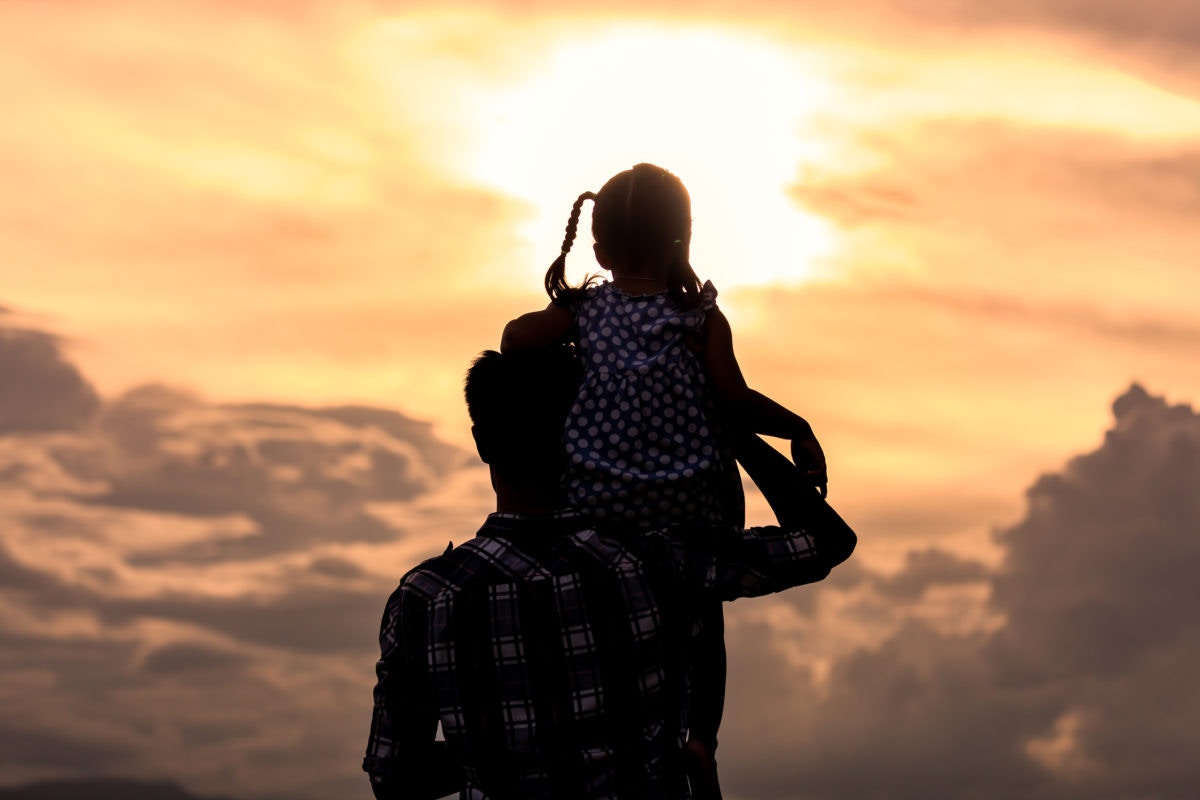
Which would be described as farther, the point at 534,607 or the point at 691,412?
the point at 691,412

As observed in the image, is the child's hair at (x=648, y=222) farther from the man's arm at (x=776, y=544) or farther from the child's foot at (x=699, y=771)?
the child's foot at (x=699, y=771)

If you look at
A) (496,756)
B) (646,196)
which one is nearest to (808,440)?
(646,196)

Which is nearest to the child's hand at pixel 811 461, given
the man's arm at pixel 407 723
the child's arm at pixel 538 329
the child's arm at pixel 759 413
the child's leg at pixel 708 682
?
the child's arm at pixel 759 413

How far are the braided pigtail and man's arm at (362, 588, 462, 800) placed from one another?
138cm

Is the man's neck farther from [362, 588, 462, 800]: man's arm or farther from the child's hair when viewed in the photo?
the child's hair

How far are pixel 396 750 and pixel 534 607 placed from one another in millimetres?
806

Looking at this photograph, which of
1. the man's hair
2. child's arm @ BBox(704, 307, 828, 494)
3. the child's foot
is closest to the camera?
the child's foot

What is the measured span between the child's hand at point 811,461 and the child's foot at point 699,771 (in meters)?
1.09

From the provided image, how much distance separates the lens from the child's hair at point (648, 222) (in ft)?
16.5

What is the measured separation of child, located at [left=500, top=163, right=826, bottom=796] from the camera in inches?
186

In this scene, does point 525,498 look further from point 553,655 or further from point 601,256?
point 601,256

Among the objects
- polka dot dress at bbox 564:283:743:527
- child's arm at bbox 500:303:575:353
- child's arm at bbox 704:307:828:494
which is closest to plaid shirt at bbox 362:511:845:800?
polka dot dress at bbox 564:283:743:527

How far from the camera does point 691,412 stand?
15.9ft

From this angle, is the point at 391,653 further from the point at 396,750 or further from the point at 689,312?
the point at 689,312
